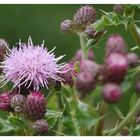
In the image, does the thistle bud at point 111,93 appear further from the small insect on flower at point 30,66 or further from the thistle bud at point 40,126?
the small insect on flower at point 30,66

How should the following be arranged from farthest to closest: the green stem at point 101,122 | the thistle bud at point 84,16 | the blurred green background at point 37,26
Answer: the blurred green background at point 37,26 < the thistle bud at point 84,16 < the green stem at point 101,122

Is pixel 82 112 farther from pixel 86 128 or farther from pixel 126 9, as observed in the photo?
pixel 126 9

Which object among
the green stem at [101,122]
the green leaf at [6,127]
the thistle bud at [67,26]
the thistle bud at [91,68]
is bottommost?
the green leaf at [6,127]

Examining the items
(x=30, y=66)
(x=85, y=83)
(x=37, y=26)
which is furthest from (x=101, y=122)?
(x=37, y=26)

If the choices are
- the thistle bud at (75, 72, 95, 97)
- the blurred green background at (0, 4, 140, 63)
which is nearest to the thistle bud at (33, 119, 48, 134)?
the thistle bud at (75, 72, 95, 97)

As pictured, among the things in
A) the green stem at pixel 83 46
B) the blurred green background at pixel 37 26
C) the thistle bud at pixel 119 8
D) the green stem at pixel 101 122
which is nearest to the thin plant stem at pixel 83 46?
the green stem at pixel 83 46

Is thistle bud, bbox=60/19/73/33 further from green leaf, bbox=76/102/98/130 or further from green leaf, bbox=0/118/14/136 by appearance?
green leaf, bbox=76/102/98/130

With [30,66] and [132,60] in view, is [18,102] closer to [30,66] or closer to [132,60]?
[30,66]
